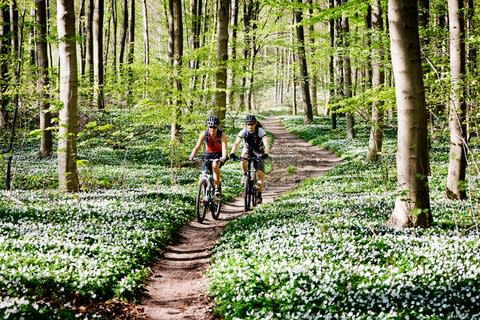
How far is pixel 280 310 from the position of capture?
7039mm

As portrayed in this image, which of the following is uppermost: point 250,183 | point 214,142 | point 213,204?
point 214,142

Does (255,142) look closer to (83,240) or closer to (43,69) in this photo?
(83,240)

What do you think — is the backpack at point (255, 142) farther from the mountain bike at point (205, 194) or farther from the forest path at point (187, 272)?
the forest path at point (187, 272)

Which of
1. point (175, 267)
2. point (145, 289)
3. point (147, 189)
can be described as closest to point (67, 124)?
point (147, 189)

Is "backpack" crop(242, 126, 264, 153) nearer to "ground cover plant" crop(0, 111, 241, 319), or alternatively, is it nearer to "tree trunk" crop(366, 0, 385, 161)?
"ground cover plant" crop(0, 111, 241, 319)

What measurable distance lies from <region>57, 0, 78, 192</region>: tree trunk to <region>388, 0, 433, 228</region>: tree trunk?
1037 centimetres

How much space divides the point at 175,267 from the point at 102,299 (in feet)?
9.53

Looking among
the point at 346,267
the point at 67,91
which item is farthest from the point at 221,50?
the point at 346,267

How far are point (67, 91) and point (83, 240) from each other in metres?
7.04

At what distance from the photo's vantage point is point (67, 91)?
1628 centimetres

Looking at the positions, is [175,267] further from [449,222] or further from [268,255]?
[449,222]

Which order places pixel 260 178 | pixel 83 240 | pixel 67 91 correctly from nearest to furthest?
1. pixel 83 240
2. pixel 67 91
3. pixel 260 178

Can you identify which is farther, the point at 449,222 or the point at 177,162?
the point at 177,162

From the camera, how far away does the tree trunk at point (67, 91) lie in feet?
52.3
